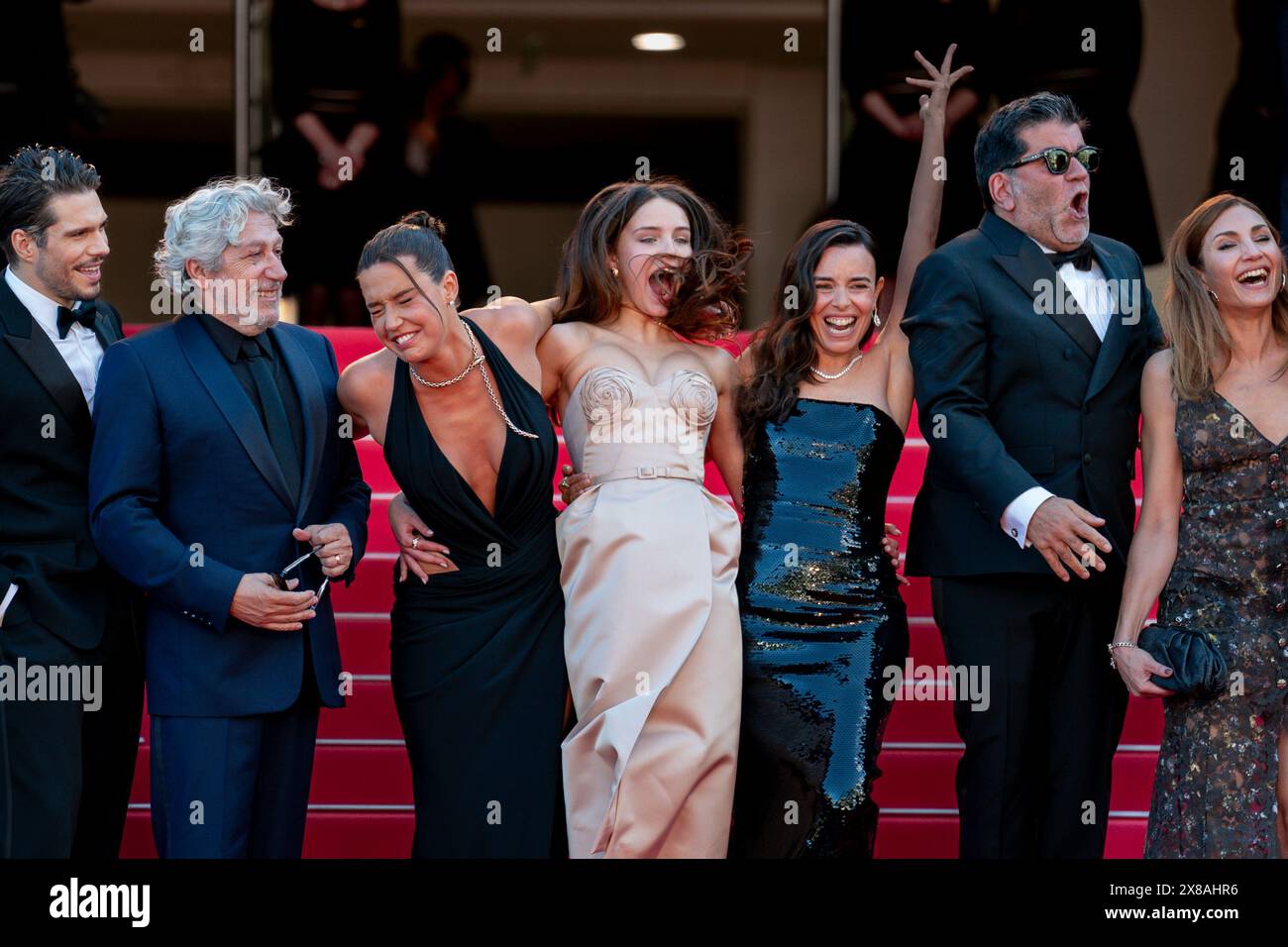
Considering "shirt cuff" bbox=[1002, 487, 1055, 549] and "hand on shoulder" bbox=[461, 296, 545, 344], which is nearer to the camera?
"shirt cuff" bbox=[1002, 487, 1055, 549]

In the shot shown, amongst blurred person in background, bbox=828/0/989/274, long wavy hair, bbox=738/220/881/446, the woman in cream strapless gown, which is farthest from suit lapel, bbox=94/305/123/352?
blurred person in background, bbox=828/0/989/274

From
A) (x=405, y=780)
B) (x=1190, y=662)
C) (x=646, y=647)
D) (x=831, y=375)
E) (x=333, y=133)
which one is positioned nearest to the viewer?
(x=1190, y=662)

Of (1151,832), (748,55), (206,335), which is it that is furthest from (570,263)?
(748,55)

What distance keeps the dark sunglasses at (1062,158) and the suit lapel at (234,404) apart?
2.03m

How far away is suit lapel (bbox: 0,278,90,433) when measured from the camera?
4039 millimetres

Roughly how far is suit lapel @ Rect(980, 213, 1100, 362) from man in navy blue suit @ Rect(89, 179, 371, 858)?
1.76m

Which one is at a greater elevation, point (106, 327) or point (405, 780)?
point (106, 327)

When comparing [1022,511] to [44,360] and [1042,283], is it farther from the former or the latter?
[44,360]

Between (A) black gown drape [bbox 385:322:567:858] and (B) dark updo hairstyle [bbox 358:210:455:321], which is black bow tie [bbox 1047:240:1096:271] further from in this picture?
(B) dark updo hairstyle [bbox 358:210:455:321]

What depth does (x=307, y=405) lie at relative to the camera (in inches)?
161

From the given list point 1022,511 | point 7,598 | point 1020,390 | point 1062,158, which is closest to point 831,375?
point 1020,390

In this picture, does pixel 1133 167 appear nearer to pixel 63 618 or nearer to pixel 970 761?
pixel 970 761

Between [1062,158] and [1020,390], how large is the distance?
61 centimetres

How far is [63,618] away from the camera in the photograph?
4.00 m
